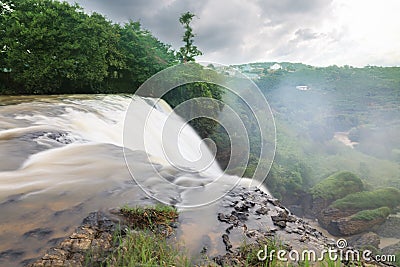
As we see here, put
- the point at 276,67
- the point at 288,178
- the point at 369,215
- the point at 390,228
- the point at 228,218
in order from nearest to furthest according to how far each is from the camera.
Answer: the point at 228,218 < the point at 369,215 < the point at 390,228 < the point at 288,178 < the point at 276,67

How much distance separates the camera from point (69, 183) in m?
3.19

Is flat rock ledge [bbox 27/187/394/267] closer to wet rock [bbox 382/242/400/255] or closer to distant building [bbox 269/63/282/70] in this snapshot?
wet rock [bbox 382/242/400/255]

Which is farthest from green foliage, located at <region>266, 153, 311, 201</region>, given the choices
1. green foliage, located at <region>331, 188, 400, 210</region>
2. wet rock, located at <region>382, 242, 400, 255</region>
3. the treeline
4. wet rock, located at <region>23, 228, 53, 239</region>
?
wet rock, located at <region>23, 228, 53, 239</region>

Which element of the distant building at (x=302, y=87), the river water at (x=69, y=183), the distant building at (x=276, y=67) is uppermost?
the distant building at (x=276, y=67)

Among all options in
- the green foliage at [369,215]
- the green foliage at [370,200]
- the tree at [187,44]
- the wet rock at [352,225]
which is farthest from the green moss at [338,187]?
the tree at [187,44]

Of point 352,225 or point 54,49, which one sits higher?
point 54,49

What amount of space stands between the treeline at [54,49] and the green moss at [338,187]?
40.7 feet

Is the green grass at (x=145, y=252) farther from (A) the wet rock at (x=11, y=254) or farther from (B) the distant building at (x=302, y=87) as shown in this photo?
(B) the distant building at (x=302, y=87)

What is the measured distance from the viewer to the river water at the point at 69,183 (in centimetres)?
235

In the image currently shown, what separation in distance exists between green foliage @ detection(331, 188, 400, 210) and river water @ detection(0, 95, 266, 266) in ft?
36.8

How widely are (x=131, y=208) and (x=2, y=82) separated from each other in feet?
35.2

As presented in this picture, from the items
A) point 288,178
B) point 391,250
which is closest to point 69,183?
point 391,250

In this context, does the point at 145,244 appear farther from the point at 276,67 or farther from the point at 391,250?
the point at 276,67

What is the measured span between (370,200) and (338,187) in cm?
179
